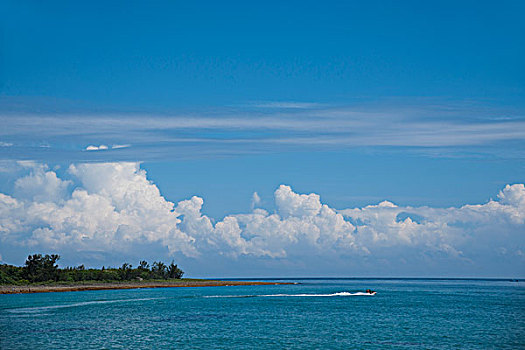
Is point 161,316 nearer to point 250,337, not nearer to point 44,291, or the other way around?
point 250,337

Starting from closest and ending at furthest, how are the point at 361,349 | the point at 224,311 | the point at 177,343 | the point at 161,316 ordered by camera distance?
the point at 361,349 < the point at 177,343 < the point at 161,316 < the point at 224,311

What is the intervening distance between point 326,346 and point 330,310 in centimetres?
4618

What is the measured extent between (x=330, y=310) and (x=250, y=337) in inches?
1611

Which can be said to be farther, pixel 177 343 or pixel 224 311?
pixel 224 311

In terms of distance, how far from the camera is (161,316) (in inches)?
3585

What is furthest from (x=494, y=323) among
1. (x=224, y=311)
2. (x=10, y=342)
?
(x=10, y=342)

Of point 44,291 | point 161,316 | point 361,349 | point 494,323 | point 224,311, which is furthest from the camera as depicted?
point 44,291

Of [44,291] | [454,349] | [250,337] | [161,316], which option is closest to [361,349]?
[454,349]

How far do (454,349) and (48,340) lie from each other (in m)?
40.4

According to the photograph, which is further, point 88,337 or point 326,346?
point 88,337

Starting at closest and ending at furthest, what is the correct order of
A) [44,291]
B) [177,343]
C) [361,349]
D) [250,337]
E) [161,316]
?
1. [361,349]
2. [177,343]
3. [250,337]
4. [161,316]
5. [44,291]

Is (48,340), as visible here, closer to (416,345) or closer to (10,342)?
(10,342)

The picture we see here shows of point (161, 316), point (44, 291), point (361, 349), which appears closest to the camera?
point (361, 349)

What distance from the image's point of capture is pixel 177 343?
60.5m
